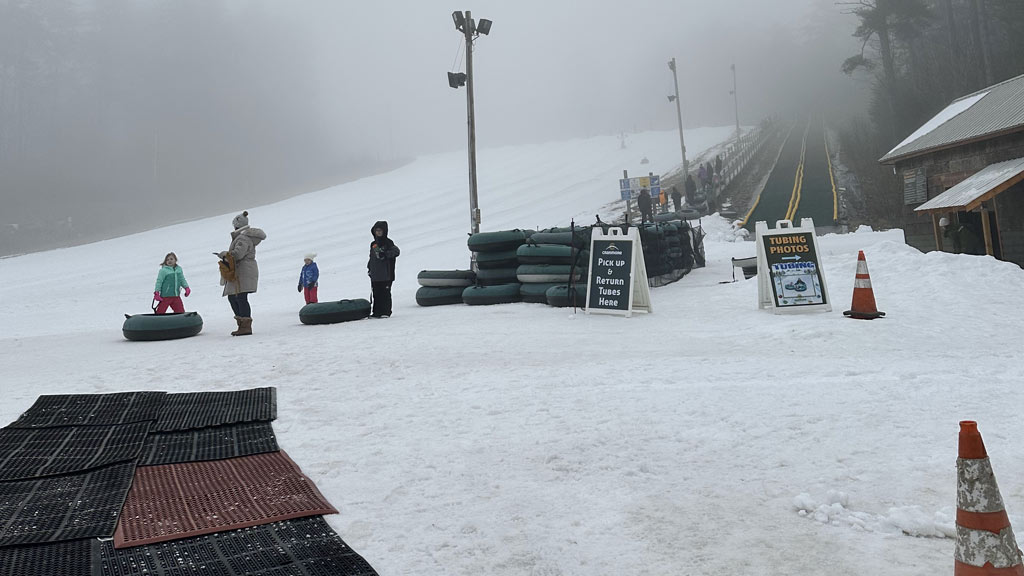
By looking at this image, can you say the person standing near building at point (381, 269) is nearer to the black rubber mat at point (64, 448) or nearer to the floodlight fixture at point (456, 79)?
the black rubber mat at point (64, 448)

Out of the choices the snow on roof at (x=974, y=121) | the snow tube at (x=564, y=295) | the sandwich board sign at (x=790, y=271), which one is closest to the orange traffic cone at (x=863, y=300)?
the sandwich board sign at (x=790, y=271)

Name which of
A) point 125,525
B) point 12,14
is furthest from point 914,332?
point 12,14

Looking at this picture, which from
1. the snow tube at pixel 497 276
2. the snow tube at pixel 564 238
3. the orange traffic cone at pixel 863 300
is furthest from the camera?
the snow tube at pixel 497 276

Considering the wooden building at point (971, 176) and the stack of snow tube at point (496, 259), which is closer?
the stack of snow tube at point (496, 259)

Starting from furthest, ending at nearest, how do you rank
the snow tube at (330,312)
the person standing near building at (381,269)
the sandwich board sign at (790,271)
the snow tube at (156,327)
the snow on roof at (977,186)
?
the snow on roof at (977,186) → the person standing near building at (381,269) → the snow tube at (330,312) → the snow tube at (156,327) → the sandwich board sign at (790,271)

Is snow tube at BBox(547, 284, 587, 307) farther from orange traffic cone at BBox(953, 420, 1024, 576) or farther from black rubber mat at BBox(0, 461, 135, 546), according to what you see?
Result: orange traffic cone at BBox(953, 420, 1024, 576)

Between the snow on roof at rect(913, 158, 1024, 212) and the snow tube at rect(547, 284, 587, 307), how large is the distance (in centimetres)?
933

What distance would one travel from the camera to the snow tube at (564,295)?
1267cm

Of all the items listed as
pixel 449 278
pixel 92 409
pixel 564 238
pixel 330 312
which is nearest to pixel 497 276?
pixel 449 278

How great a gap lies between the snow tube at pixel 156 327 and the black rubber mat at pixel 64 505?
7102mm

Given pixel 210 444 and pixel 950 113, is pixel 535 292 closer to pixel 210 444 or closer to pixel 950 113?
pixel 210 444

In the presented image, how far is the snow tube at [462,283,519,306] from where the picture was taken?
1398cm

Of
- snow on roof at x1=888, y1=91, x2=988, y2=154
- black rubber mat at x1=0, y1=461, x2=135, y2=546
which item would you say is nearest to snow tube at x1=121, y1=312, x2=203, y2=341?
black rubber mat at x1=0, y1=461, x2=135, y2=546

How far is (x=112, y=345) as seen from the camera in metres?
11.3
